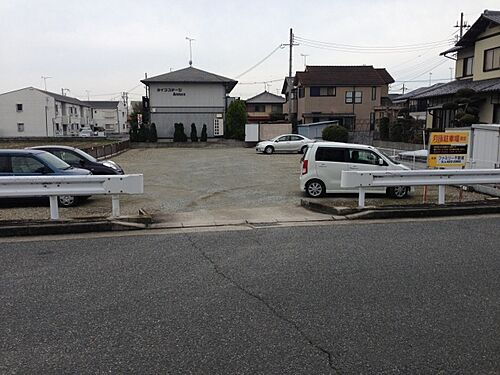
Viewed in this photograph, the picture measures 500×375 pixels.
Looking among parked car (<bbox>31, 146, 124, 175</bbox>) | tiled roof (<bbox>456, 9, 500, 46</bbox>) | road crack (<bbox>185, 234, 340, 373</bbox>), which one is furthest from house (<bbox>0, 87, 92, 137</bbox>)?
road crack (<bbox>185, 234, 340, 373</bbox>)

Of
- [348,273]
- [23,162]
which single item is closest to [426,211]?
[348,273]

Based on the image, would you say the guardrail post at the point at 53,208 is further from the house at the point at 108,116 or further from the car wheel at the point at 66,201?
the house at the point at 108,116

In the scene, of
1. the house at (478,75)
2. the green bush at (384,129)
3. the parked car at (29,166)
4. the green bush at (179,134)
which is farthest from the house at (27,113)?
the parked car at (29,166)

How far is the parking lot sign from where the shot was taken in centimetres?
1039

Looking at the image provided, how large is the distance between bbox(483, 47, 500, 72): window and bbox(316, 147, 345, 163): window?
19.3 m

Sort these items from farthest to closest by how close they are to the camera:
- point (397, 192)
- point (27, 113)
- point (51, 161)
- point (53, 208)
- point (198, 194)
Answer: point (27, 113) < point (198, 194) < point (397, 192) < point (51, 161) < point (53, 208)

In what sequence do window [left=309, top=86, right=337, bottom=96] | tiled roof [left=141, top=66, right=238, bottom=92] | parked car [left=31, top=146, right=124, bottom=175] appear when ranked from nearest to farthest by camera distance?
1. parked car [left=31, top=146, right=124, bottom=175]
2. tiled roof [left=141, top=66, right=238, bottom=92]
3. window [left=309, top=86, right=337, bottom=96]

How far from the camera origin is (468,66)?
30406 mm

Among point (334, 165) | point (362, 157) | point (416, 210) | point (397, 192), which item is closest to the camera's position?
point (416, 210)

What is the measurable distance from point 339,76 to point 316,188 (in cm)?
3770

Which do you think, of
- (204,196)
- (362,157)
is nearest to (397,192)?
(362,157)

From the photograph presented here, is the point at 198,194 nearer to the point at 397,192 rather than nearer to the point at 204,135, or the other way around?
the point at 397,192

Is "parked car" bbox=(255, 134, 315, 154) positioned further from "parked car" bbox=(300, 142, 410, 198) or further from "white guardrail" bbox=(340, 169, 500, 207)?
"white guardrail" bbox=(340, 169, 500, 207)

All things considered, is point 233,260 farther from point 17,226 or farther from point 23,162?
point 23,162
